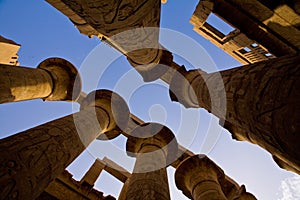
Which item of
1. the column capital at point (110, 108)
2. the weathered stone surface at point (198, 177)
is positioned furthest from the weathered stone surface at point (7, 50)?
the weathered stone surface at point (198, 177)

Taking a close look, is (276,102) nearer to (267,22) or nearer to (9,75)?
(9,75)

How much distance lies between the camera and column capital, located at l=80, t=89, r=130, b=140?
21.7ft

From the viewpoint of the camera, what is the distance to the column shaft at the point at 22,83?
14.4 ft

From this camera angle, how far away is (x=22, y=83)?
4.90 meters

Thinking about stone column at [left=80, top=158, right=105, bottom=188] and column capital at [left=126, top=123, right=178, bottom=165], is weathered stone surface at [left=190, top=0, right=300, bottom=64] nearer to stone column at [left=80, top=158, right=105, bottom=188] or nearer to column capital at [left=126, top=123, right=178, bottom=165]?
column capital at [left=126, top=123, right=178, bottom=165]

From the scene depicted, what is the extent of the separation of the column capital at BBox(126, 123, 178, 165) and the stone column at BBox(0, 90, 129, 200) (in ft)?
5.53

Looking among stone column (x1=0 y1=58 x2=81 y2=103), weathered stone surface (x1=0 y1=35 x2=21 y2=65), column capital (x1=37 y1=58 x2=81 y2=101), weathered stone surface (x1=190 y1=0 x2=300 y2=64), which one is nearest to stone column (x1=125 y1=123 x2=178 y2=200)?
column capital (x1=37 y1=58 x2=81 y2=101)

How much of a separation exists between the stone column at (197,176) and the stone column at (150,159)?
1.76 ft

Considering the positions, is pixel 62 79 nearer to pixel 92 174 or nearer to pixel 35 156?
pixel 92 174

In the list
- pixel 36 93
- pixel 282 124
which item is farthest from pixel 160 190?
pixel 36 93

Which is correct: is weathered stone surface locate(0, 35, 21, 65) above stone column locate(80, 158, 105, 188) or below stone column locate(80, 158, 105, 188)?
above

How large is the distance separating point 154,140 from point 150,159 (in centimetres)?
106

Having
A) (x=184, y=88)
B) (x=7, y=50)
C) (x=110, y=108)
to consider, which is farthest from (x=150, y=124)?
(x=7, y=50)

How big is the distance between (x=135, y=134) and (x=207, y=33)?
22.8 feet
